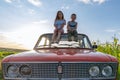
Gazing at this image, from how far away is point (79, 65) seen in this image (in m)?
6.19

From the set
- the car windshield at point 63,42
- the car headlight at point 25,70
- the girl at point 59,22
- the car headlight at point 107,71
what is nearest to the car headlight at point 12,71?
the car headlight at point 25,70

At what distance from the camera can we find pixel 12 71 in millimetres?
6281

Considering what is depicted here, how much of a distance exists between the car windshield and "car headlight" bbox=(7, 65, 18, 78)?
182 cm

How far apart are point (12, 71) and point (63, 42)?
2.15 metres

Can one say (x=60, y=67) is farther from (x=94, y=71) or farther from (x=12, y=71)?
(x=12, y=71)

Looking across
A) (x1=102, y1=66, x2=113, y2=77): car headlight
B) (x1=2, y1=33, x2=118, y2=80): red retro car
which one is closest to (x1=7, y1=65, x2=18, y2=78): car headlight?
(x1=2, y1=33, x2=118, y2=80): red retro car

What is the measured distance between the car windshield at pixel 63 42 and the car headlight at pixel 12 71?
1.82 metres

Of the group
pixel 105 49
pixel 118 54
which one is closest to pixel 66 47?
pixel 118 54

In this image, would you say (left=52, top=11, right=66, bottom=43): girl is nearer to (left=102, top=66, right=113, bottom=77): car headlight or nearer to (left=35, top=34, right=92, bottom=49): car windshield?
(left=35, top=34, right=92, bottom=49): car windshield

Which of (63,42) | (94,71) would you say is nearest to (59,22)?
(63,42)

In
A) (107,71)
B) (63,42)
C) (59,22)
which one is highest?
(59,22)

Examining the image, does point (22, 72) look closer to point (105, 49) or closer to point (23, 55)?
point (23, 55)

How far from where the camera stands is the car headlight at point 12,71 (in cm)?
619

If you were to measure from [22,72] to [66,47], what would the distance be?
1815 mm
